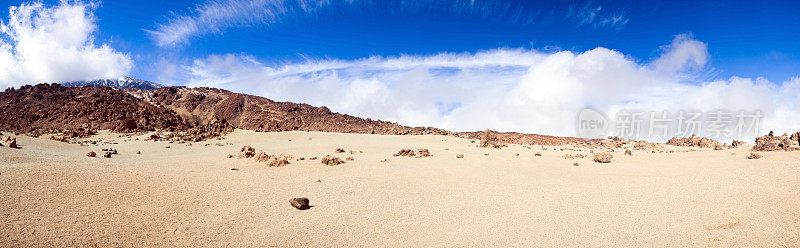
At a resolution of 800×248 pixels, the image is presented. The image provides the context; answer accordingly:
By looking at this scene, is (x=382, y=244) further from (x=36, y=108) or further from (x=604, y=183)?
(x=36, y=108)

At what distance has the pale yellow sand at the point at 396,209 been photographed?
3.81m

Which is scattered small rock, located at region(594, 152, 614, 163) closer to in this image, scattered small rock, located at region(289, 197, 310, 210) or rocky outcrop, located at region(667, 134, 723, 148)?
scattered small rock, located at region(289, 197, 310, 210)

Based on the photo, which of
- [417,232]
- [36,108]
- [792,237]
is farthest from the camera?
[36,108]

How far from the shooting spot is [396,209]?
5.43 meters

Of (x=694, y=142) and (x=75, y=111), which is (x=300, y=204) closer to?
(x=694, y=142)

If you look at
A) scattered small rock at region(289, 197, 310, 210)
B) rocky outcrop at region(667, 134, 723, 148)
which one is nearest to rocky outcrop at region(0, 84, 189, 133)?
scattered small rock at region(289, 197, 310, 210)

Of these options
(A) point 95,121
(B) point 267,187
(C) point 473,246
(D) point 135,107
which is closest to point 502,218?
(C) point 473,246

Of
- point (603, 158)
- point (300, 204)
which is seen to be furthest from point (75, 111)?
point (603, 158)

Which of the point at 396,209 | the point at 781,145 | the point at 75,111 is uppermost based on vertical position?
the point at 781,145

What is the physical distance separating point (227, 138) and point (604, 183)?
21.7 meters

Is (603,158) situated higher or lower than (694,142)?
lower

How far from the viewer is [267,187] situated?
21.4ft

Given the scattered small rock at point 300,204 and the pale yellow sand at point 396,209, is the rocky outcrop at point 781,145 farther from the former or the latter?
the scattered small rock at point 300,204

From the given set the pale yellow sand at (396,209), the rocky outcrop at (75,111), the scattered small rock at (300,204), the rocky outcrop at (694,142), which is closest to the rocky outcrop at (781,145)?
the pale yellow sand at (396,209)
